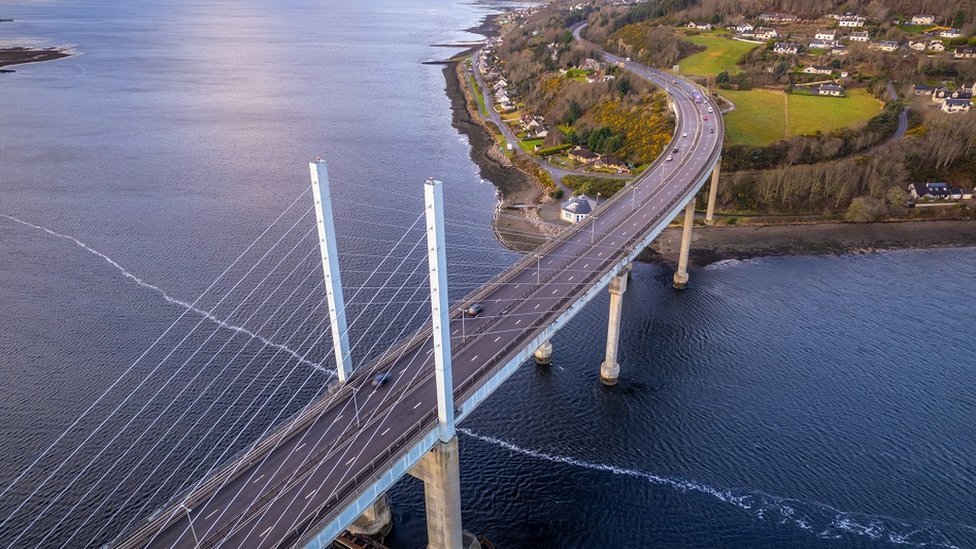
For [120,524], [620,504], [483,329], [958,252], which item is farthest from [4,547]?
[958,252]

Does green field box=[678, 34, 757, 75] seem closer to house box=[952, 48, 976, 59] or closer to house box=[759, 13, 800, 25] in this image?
house box=[759, 13, 800, 25]

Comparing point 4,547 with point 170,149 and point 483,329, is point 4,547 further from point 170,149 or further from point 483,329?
point 170,149

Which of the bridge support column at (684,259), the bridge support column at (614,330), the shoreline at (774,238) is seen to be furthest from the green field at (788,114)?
the bridge support column at (614,330)

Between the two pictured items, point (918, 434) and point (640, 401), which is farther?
point (640, 401)

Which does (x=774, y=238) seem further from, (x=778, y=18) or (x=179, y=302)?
(x=778, y=18)

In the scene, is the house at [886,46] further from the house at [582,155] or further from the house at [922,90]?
the house at [582,155]
